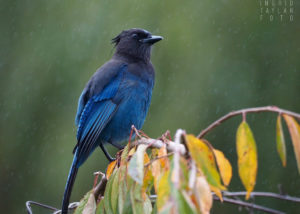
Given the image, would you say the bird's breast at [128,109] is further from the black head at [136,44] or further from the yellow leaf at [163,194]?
the yellow leaf at [163,194]

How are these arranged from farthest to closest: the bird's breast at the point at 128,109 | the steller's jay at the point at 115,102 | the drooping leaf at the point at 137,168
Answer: the bird's breast at the point at 128,109, the steller's jay at the point at 115,102, the drooping leaf at the point at 137,168

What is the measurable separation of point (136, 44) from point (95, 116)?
1.18 metres

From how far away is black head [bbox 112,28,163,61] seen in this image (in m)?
5.07

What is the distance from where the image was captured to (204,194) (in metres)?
1.45

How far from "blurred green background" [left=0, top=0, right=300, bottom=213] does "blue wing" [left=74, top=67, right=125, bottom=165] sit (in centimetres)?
144

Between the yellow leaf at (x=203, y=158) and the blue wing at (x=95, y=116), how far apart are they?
2.20m

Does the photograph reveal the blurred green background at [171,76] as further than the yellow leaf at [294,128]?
Yes

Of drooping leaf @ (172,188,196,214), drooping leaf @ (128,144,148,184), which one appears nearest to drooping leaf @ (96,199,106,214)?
drooping leaf @ (128,144,148,184)

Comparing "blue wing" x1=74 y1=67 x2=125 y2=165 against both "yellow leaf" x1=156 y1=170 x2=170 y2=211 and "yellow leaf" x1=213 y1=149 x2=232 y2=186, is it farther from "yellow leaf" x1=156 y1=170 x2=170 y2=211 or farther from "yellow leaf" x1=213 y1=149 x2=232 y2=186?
"yellow leaf" x1=156 y1=170 x2=170 y2=211

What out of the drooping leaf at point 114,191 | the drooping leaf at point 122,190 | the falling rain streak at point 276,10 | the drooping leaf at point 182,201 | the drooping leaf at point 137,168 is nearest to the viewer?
the drooping leaf at point 182,201

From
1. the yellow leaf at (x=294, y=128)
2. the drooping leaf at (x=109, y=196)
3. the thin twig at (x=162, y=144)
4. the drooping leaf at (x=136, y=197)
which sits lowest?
the drooping leaf at (x=109, y=196)

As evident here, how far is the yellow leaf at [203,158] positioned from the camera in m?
1.55

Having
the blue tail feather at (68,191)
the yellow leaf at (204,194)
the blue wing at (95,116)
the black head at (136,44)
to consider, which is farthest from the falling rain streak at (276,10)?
the yellow leaf at (204,194)

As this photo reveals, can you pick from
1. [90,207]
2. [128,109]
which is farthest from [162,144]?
[128,109]
